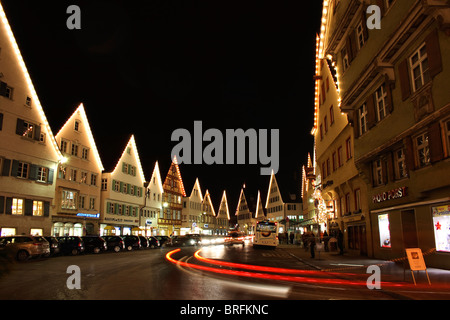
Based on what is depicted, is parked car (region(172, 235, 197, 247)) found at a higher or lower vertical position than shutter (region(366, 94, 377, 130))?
lower

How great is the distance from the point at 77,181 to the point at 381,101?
34000 millimetres

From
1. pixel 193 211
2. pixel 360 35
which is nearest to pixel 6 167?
pixel 360 35

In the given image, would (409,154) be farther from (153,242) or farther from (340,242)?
(153,242)

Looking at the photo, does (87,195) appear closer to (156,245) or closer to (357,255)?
(156,245)

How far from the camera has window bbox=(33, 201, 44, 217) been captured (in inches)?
1339

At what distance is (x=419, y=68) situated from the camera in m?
16.4

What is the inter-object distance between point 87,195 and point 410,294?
132ft

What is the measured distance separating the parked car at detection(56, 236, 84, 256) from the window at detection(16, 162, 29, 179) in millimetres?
7448

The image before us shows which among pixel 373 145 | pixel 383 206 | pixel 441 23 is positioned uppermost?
pixel 441 23

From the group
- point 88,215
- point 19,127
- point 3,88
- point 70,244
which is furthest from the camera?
point 88,215

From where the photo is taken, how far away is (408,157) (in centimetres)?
1689

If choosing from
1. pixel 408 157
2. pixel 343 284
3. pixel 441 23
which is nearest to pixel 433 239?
pixel 408 157

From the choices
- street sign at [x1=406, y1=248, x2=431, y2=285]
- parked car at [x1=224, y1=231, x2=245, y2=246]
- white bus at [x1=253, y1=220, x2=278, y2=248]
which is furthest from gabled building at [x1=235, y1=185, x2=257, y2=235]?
street sign at [x1=406, y1=248, x2=431, y2=285]

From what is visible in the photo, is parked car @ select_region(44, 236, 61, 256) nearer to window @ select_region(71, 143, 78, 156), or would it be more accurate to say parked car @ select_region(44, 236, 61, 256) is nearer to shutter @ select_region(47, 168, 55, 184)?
shutter @ select_region(47, 168, 55, 184)
